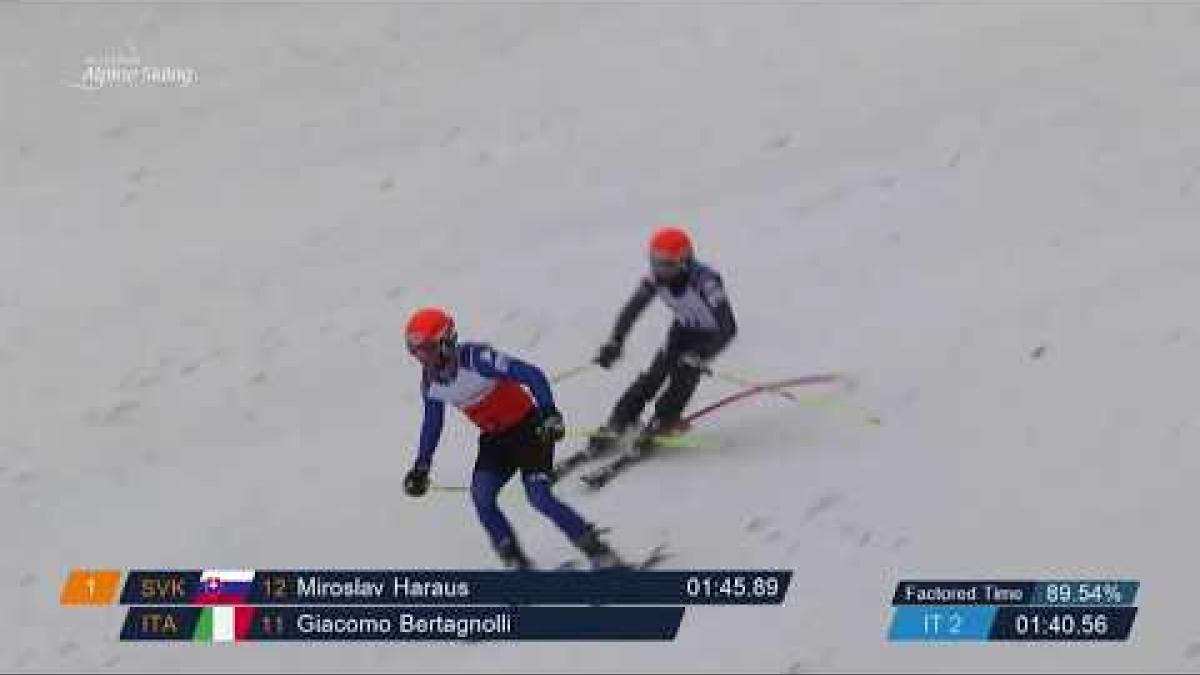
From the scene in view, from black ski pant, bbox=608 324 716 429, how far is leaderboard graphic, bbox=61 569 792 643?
2.03 m

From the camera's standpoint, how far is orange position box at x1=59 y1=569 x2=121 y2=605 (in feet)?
40.7

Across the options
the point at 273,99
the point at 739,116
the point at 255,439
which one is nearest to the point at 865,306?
the point at 739,116

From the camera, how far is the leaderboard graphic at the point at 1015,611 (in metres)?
10.2

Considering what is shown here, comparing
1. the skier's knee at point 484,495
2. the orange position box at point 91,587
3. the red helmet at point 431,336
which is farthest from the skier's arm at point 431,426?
the orange position box at point 91,587

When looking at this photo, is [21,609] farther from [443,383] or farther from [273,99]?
[273,99]

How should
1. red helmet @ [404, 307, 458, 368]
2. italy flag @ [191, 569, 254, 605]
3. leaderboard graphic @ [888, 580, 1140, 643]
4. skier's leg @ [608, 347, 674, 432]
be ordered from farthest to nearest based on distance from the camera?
skier's leg @ [608, 347, 674, 432] < italy flag @ [191, 569, 254, 605] < red helmet @ [404, 307, 458, 368] < leaderboard graphic @ [888, 580, 1140, 643]

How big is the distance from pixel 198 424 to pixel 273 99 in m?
7.84

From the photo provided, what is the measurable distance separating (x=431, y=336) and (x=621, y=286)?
584 centimetres

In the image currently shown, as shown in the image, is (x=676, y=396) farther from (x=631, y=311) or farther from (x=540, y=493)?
(x=540, y=493)

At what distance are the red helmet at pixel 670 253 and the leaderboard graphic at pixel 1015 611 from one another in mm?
3194

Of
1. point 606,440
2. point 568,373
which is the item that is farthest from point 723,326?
point 568,373

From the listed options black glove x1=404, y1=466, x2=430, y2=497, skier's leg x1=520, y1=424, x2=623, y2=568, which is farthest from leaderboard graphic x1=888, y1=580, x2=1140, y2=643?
black glove x1=404, y1=466, x2=430, y2=497

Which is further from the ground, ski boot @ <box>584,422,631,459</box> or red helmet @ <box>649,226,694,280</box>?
red helmet @ <box>649,226,694,280</box>

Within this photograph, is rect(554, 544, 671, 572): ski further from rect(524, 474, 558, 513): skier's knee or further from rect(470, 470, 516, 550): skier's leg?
rect(524, 474, 558, 513): skier's knee
